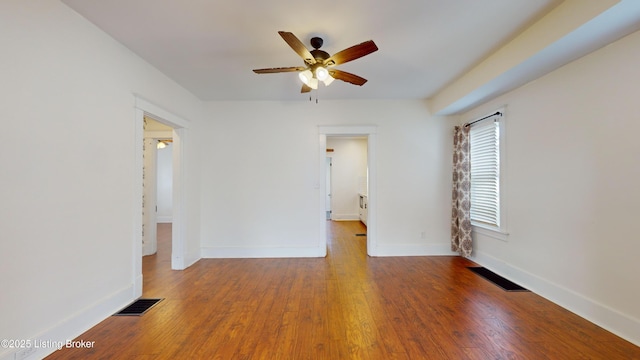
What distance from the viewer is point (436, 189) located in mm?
4395

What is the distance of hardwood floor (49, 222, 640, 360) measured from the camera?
192 centimetres

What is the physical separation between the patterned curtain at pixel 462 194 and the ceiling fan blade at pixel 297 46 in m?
2.98

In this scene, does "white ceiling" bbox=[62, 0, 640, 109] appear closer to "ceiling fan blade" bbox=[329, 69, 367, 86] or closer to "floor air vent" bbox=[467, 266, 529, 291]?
"ceiling fan blade" bbox=[329, 69, 367, 86]

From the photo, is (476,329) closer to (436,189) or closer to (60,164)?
(436,189)

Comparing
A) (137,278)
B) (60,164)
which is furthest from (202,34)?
(137,278)

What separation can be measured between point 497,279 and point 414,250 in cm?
128

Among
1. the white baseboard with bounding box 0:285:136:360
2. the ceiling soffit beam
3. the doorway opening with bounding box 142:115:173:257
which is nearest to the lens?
the white baseboard with bounding box 0:285:136:360

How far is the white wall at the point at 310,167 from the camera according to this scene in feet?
14.4

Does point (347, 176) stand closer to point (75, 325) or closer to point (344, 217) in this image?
point (344, 217)

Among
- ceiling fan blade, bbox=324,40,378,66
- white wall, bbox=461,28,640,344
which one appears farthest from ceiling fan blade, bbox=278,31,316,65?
white wall, bbox=461,28,640,344

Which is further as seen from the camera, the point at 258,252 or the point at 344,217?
the point at 344,217

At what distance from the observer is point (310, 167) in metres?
4.40

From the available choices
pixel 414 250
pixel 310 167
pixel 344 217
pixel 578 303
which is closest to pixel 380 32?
pixel 310 167

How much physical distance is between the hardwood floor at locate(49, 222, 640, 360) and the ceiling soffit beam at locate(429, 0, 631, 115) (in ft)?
8.11
